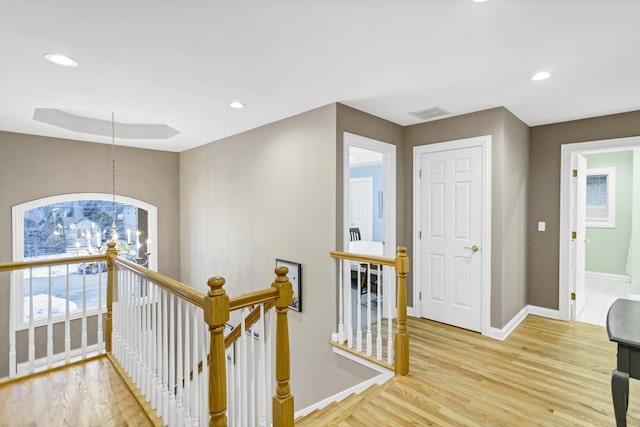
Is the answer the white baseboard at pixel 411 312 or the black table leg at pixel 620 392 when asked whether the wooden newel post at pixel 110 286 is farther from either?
the black table leg at pixel 620 392

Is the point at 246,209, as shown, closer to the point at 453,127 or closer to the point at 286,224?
the point at 286,224

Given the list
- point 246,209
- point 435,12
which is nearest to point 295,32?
point 435,12

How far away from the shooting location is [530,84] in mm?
2711

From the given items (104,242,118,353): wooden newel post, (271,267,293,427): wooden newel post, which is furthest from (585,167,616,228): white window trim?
(104,242,118,353): wooden newel post

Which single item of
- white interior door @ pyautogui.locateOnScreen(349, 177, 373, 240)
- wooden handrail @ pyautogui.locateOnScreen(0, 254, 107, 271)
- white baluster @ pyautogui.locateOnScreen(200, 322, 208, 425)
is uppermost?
white interior door @ pyautogui.locateOnScreen(349, 177, 373, 240)

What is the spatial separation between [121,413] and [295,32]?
2.78 metres

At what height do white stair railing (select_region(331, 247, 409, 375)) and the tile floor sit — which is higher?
white stair railing (select_region(331, 247, 409, 375))

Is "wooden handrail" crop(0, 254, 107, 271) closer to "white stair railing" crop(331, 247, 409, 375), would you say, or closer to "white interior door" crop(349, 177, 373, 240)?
"white stair railing" crop(331, 247, 409, 375)

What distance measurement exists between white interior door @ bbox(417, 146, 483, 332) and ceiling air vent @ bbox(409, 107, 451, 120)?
1.41 ft

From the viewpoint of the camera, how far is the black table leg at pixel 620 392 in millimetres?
1489

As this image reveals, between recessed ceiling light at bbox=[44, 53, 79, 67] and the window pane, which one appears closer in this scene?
recessed ceiling light at bbox=[44, 53, 79, 67]

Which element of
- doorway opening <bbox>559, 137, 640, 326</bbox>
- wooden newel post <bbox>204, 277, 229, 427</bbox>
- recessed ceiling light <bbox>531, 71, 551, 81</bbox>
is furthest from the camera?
doorway opening <bbox>559, 137, 640, 326</bbox>

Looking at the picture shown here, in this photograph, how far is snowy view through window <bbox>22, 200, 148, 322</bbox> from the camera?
4.49 metres

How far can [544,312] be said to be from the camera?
4.02 metres
